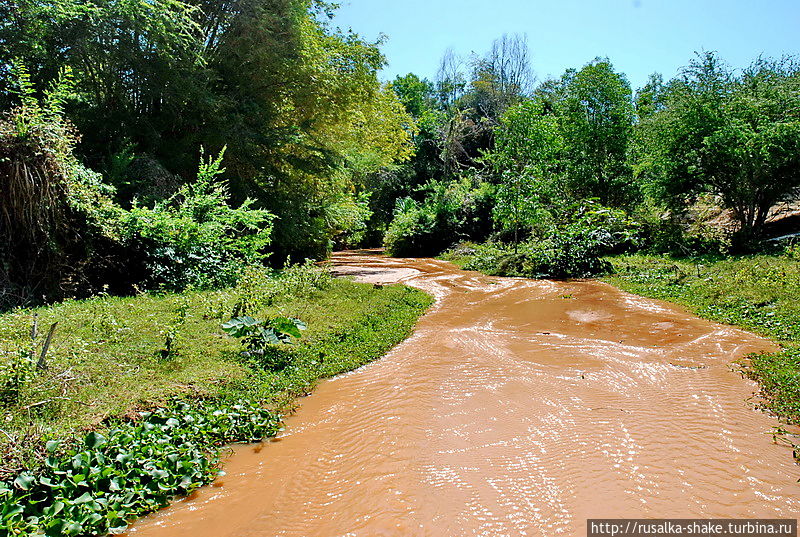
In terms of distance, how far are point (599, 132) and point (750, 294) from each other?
11414mm

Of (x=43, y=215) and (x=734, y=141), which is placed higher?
(x=734, y=141)

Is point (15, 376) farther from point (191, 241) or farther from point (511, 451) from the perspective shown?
point (191, 241)

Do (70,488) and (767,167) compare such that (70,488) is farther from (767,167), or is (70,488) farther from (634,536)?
(767,167)

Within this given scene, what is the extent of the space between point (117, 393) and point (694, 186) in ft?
52.5

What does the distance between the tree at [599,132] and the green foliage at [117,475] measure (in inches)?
686

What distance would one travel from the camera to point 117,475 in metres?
3.13

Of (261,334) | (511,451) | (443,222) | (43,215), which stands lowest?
(511,451)

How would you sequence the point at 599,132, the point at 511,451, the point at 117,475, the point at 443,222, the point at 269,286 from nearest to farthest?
1. the point at 117,475
2. the point at 511,451
3. the point at 269,286
4. the point at 599,132
5. the point at 443,222

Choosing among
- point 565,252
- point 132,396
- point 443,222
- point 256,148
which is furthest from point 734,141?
point 132,396

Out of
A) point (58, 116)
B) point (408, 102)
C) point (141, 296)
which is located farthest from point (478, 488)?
point (408, 102)

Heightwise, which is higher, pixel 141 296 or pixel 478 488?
pixel 141 296

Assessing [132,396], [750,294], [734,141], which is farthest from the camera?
[734,141]

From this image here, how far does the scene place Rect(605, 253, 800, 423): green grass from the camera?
496 cm

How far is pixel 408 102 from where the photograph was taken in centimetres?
4147
